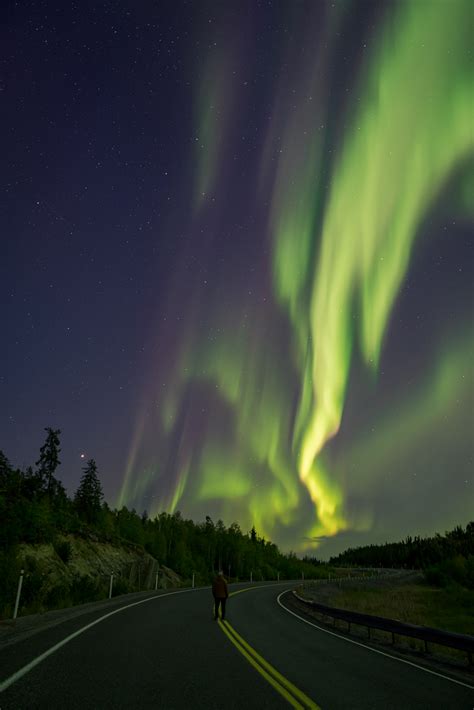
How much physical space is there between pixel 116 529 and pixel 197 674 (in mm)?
68510

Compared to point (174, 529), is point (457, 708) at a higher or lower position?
lower

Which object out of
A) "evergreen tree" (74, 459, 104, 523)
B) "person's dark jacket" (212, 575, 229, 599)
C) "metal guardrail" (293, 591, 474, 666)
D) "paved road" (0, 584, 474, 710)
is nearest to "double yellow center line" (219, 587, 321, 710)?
"paved road" (0, 584, 474, 710)

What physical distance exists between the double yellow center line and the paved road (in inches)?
4.6

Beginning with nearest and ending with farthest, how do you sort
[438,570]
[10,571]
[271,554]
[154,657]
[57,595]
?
[154,657] < [10,571] < [57,595] < [438,570] < [271,554]

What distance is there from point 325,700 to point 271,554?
12188cm

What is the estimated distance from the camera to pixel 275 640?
12453 millimetres

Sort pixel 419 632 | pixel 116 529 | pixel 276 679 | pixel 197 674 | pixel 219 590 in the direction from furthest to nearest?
pixel 116 529 → pixel 219 590 → pixel 419 632 → pixel 197 674 → pixel 276 679

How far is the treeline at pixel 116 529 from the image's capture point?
27516 mm

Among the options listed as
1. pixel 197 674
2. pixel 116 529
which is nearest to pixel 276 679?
pixel 197 674

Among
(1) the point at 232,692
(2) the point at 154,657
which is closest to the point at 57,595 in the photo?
(2) the point at 154,657

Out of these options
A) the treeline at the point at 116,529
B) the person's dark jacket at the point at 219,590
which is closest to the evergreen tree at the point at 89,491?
the treeline at the point at 116,529

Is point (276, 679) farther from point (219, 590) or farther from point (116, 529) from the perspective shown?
point (116, 529)

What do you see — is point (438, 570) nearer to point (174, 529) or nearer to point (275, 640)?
point (174, 529)

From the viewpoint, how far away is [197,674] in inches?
316
